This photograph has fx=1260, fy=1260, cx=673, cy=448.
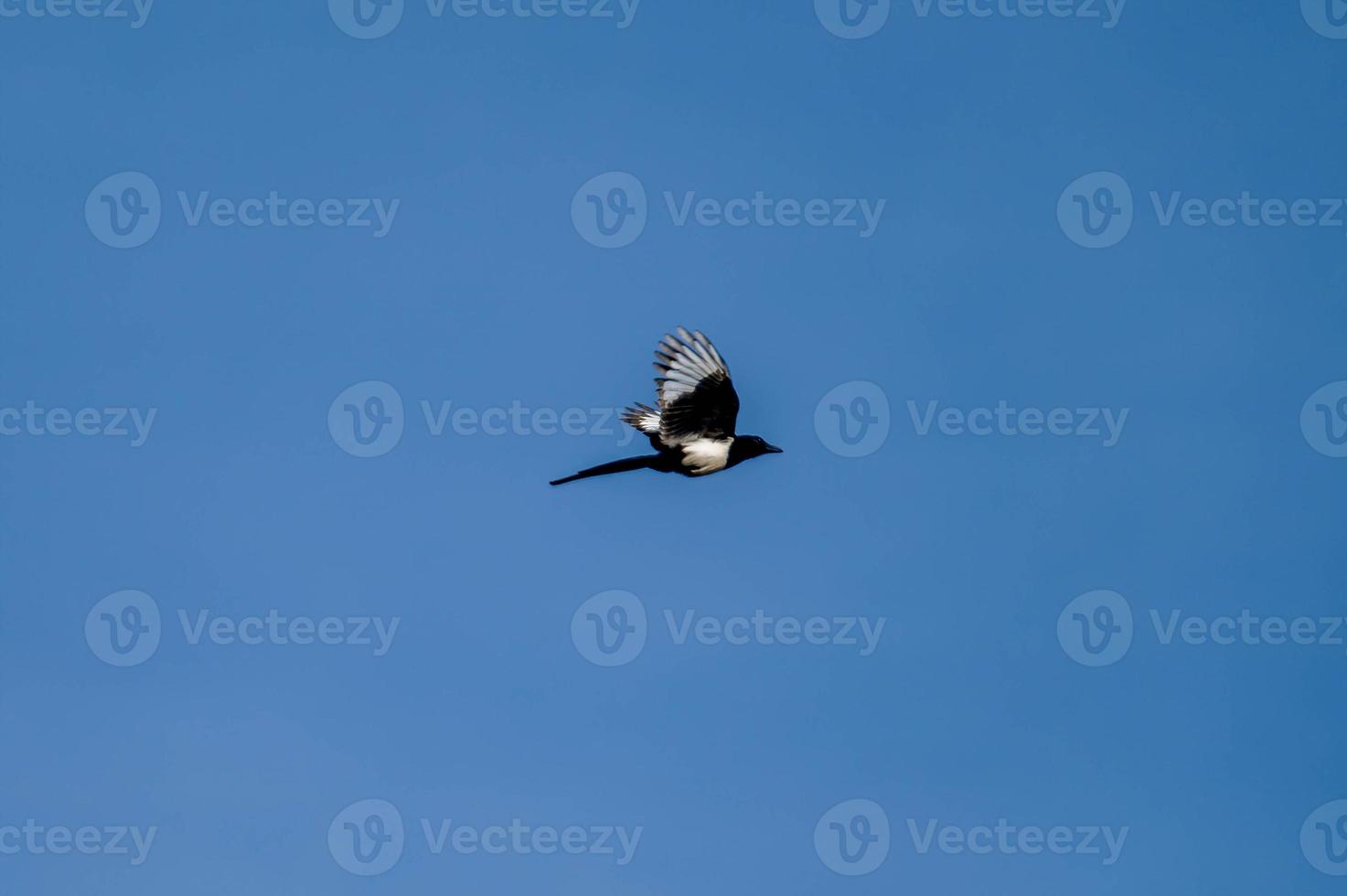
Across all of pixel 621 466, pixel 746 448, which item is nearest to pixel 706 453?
pixel 746 448

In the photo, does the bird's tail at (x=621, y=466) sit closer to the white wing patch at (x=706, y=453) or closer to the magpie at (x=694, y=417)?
the magpie at (x=694, y=417)

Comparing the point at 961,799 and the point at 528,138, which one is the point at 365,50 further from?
the point at 961,799

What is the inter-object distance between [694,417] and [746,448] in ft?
0.71

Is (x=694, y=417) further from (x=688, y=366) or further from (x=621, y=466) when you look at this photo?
(x=621, y=466)

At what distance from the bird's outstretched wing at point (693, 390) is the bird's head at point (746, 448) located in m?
0.10

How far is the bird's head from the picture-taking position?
3824mm

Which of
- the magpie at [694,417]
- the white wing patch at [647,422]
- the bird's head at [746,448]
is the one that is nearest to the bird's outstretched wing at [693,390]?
the magpie at [694,417]

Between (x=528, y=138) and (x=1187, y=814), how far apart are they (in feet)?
10.7

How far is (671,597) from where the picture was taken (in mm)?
4281

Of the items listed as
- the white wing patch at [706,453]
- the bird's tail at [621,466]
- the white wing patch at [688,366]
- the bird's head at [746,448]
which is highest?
the white wing patch at [688,366]

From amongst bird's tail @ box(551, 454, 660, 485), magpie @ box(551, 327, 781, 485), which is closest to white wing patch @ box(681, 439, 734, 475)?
magpie @ box(551, 327, 781, 485)

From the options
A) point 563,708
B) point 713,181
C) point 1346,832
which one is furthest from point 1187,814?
point 713,181

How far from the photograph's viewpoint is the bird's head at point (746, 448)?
3.82 meters

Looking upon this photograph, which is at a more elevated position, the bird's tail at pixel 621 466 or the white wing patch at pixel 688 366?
the white wing patch at pixel 688 366
